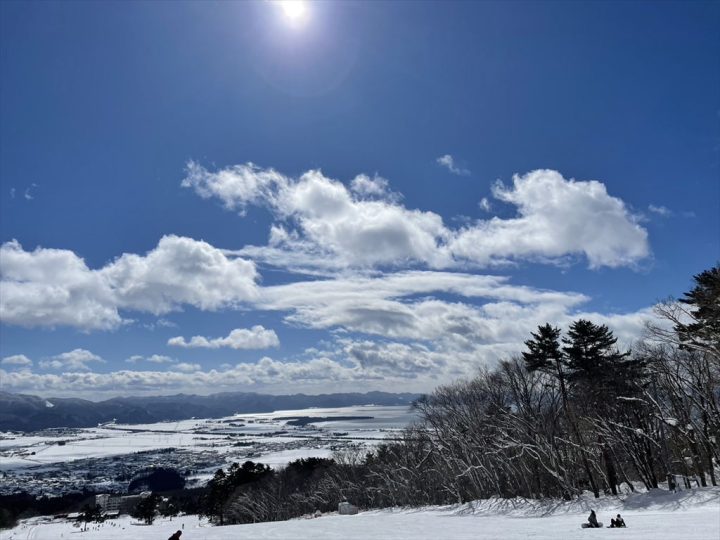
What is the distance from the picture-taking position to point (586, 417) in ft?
110

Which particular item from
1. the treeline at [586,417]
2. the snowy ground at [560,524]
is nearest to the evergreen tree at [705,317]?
the treeline at [586,417]

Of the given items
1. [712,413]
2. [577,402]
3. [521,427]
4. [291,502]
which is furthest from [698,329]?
[291,502]

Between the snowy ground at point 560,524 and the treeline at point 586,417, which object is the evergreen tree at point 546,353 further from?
the snowy ground at point 560,524

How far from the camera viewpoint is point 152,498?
111938 mm

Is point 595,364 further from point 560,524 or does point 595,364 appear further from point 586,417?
point 560,524

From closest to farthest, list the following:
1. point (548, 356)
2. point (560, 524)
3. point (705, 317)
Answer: point (560, 524), point (705, 317), point (548, 356)

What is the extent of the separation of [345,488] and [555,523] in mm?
49435

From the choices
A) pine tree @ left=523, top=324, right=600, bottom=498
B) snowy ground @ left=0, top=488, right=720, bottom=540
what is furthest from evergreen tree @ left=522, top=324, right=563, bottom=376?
snowy ground @ left=0, top=488, right=720, bottom=540

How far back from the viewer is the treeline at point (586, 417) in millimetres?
30344

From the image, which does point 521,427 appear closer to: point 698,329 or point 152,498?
point 698,329

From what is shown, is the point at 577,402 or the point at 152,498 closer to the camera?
the point at 577,402

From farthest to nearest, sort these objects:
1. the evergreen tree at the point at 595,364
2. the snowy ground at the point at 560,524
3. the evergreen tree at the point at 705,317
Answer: the evergreen tree at the point at 595,364 < the evergreen tree at the point at 705,317 < the snowy ground at the point at 560,524

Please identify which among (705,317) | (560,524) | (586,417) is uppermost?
(705,317)

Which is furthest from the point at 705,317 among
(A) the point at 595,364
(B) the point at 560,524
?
(B) the point at 560,524
